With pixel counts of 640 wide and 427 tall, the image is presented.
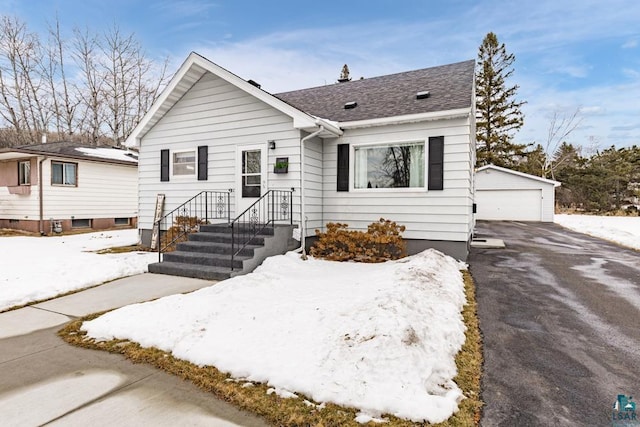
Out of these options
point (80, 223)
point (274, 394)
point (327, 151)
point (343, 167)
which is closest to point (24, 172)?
point (80, 223)

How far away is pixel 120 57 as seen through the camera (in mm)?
26266

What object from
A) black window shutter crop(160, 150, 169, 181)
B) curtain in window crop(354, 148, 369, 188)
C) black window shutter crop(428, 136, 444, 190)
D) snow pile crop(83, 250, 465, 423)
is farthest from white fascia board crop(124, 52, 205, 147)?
black window shutter crop(428, 136, 444, 190)

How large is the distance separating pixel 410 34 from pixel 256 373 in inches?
661

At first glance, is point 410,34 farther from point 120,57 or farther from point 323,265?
point 120,57

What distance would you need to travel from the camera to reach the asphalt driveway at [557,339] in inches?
103

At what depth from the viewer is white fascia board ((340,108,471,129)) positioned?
286 inches

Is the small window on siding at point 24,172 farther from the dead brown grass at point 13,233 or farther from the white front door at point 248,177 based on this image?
the white front door at point 248,177

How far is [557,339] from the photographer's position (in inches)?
150

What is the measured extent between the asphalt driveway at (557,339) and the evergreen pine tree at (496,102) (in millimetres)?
25950

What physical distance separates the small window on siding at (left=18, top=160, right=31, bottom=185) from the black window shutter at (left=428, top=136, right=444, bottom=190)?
16.7 metres

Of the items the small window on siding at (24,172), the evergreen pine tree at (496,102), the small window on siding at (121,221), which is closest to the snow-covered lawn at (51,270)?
the small window on siding at (24,172)

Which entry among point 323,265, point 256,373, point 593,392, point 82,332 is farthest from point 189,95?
point 593,392

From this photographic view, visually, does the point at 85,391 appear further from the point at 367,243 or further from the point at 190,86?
the point at 190,86

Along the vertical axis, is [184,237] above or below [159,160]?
below
